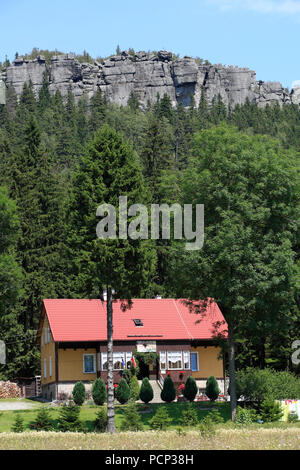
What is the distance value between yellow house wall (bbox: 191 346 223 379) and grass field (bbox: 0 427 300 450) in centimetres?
2362

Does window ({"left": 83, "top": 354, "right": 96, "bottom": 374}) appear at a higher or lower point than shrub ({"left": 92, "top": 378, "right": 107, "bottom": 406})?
higher

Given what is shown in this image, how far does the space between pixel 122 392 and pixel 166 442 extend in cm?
1990

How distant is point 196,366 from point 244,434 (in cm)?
2429

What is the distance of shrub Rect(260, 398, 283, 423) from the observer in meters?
28.7

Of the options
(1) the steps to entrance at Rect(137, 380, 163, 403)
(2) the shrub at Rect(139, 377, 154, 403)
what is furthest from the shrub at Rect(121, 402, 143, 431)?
(1) the steps to entrance at Rect(137, 380, 163, 403)

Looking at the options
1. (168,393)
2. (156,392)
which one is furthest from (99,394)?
(156,392)

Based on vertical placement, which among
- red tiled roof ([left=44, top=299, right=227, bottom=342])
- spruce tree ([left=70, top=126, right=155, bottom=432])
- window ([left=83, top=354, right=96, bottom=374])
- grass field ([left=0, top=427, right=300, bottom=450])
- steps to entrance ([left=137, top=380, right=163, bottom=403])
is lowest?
steps to entrance ([left=137, top=380, right=163, bottom=403])

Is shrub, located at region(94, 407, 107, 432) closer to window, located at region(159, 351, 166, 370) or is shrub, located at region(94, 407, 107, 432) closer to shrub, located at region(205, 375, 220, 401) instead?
shrub, located at region(205, 375, 220, 401)

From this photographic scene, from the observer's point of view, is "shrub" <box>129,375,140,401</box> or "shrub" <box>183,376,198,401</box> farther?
"shrub" <box>183,376,198,401</box>

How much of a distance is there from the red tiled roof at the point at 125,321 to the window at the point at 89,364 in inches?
55.9
